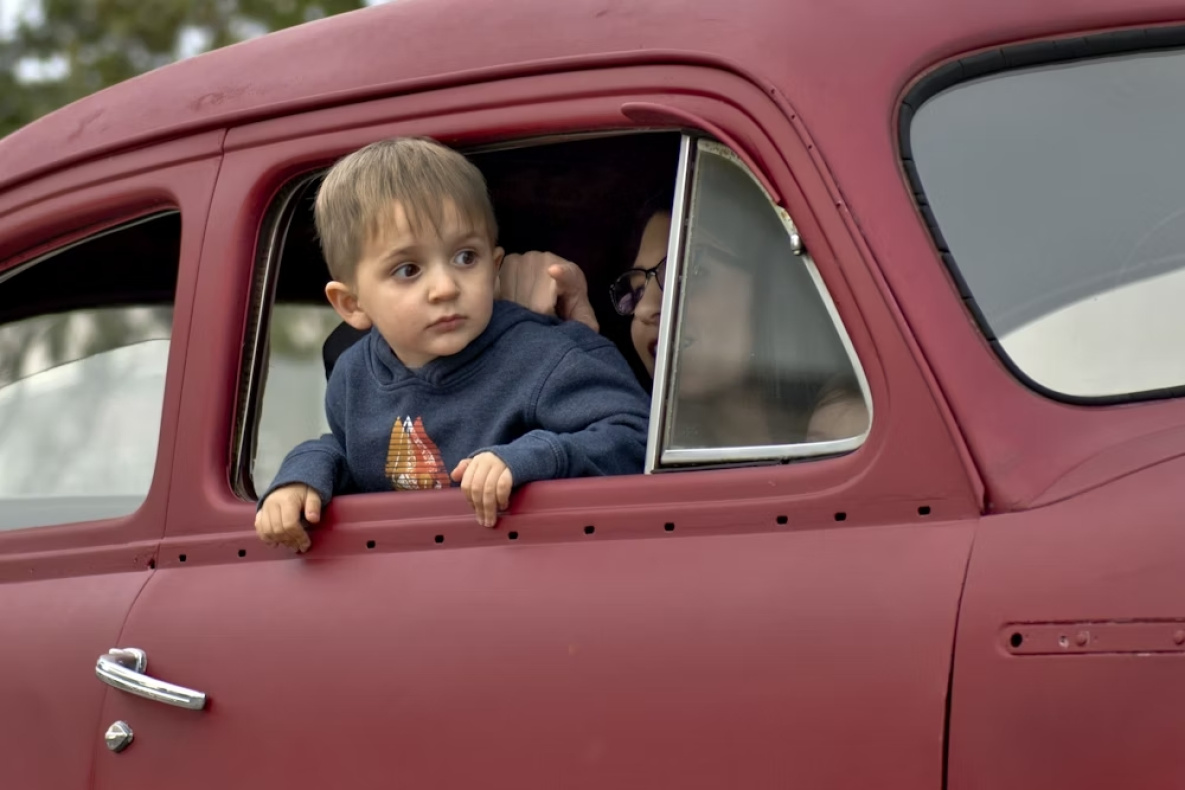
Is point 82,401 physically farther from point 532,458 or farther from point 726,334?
point 726,334

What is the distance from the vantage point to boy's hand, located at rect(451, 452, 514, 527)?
7.41 feet

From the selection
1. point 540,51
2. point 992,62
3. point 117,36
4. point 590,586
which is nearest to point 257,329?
point 540,51

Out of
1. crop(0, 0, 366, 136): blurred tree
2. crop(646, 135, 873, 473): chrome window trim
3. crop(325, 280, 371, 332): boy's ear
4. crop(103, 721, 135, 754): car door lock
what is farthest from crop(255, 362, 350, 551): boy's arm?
crop(0, 0, 366, 136): blurred tree

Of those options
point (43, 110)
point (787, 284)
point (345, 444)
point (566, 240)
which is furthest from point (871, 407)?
point (43, 110)

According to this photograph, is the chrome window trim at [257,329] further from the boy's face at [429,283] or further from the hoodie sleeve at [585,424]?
the hoodie sleeve at [585,424]

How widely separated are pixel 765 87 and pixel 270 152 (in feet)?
3.00

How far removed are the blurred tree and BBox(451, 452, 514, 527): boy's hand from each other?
18204 millimetres

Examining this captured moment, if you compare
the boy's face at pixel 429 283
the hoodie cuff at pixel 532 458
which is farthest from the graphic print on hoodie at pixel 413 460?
the hoodie cuff at pixel 532 458

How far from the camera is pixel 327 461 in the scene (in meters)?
2.63

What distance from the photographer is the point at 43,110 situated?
20.5 metres

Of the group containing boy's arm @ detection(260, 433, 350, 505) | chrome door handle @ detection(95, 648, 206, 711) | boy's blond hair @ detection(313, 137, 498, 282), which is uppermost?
boy's blond hair @ detection(313, 137, 498, 282)

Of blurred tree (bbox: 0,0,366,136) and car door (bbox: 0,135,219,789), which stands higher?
blurred tree (bbox: 0,0,366,136)

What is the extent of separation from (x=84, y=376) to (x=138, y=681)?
1044mm

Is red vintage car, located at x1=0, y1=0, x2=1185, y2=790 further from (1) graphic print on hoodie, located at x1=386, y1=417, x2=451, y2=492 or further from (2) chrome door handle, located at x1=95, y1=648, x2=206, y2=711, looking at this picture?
(1) graphic print on hoodie, located at x1=386, y1=417, x2=451, y2=492
